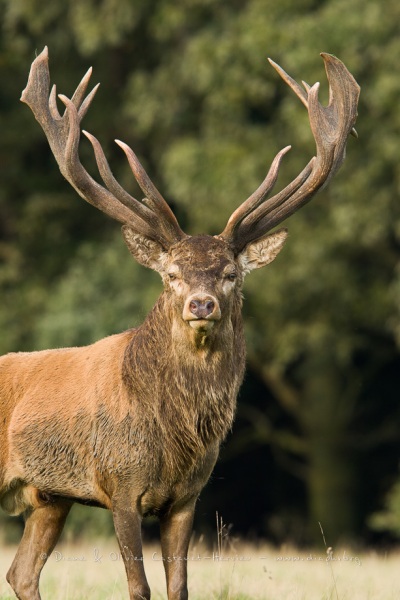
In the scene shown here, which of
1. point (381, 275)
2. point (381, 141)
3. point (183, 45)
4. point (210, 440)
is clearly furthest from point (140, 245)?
point (183, 45)

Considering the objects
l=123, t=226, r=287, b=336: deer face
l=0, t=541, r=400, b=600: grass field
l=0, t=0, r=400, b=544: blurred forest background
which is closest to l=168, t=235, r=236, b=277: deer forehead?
l=123, t=226, r=287, b=336: deer face

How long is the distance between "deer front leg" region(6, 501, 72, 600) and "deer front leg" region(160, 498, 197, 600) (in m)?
0.81

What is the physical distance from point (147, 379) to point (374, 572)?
12.1 feet

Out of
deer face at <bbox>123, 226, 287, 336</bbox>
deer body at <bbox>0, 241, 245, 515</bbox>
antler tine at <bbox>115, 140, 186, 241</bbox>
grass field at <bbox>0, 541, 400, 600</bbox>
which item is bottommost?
grass field at <bbox>0, 541, 400, 600</bbox>

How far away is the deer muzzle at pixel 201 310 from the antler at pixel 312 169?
63cm

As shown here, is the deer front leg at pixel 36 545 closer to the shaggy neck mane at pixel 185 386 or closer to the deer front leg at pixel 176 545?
the deer front leg at pixel 176 545

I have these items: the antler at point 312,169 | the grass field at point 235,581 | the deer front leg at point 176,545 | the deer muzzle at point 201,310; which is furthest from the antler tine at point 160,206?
the grass field at point 235,581

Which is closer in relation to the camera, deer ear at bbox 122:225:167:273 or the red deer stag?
the red deer stag

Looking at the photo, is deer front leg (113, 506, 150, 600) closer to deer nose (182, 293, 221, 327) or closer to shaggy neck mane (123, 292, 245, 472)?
shaggy neck mane (123, 292, 245, 472)

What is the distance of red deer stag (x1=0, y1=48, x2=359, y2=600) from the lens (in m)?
6.31

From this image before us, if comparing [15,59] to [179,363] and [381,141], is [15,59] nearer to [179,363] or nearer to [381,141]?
[381,141]

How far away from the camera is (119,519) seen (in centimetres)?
626

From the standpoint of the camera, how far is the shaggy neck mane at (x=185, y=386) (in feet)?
20.9

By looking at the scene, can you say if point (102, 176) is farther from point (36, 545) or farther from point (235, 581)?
point (235, 581)
